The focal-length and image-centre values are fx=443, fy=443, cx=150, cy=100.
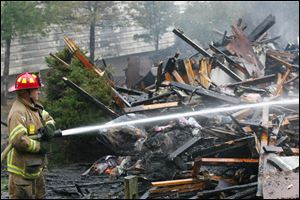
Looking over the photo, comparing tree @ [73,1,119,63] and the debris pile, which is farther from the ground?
tree @ [73,1,119,63]

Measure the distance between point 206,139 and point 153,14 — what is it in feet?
55.8

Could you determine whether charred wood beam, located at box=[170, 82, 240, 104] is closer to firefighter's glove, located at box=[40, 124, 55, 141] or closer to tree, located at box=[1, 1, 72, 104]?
firefighter's glove, located at box=[40, 124, 55, 141]

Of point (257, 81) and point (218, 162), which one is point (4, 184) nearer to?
point (218, 162)

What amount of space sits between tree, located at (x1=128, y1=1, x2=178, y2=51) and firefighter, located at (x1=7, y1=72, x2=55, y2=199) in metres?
18.7

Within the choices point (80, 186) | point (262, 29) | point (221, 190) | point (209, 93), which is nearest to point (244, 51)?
point (262, 29)

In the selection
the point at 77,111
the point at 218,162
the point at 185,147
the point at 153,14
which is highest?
the point at 153,14

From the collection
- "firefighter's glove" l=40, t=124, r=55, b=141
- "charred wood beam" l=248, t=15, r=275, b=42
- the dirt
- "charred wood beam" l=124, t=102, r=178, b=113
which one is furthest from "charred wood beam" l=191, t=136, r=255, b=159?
"charred wood beam" l=248, t=15, r=275, b=42

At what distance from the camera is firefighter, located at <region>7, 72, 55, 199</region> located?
558cm

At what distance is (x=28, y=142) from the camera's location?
18.0ft

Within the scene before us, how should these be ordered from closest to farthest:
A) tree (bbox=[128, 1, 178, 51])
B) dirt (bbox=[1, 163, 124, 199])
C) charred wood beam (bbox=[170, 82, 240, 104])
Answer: dirt (bbox=[1, 163, 124, 199]) < charred wood beam (bbox=[170, 82, 240, 104]) < tree (bbox=[128, 1, 178, 51])

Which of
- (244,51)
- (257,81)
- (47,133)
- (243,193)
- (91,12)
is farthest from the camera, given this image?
(91,12)

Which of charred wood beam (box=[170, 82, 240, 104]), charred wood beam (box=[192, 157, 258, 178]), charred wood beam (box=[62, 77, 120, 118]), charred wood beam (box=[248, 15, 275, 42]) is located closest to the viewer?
charred wood beam (box=[192, 157, 258, 178])

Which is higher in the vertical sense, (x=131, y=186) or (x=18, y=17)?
(x=18, y=17)

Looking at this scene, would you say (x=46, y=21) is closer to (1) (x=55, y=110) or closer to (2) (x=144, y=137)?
(1) (x=55, y=110)
